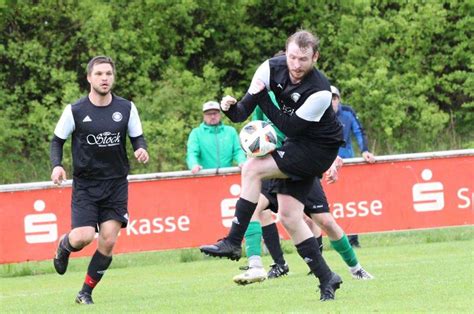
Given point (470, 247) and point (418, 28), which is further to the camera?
point (418, 28)

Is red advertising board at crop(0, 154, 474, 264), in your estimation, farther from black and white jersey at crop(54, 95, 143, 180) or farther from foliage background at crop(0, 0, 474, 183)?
foliage background at crop(0, 0, 474, 183)

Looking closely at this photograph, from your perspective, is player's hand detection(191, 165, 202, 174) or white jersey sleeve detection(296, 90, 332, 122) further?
player's hand detection(191, 165, 202, 174)

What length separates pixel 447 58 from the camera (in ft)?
86.7

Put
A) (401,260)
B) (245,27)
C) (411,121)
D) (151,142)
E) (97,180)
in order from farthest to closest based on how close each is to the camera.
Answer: (245,27) → (411,121) → (151,142) → (401,260) → (97,180)

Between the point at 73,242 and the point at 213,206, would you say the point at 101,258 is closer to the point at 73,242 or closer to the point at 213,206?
the point at 73,242

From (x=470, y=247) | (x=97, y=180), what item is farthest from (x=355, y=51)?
(x=97, y=180)

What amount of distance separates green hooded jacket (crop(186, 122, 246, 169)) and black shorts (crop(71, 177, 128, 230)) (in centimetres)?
518

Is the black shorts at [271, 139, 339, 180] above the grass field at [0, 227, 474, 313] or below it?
above

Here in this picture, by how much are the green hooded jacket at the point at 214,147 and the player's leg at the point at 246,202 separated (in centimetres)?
641

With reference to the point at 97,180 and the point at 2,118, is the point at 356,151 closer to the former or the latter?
the point at 2,118

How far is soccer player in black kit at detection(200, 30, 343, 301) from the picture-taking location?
8594mm

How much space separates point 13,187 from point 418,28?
13.1m

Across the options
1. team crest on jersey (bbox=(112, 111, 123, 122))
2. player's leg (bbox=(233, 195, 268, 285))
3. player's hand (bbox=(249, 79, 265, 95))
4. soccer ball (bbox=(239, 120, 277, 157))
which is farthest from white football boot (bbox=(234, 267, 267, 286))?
player's hand (bbox=(249, 79, 265, 95))

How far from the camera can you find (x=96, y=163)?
10.0m
